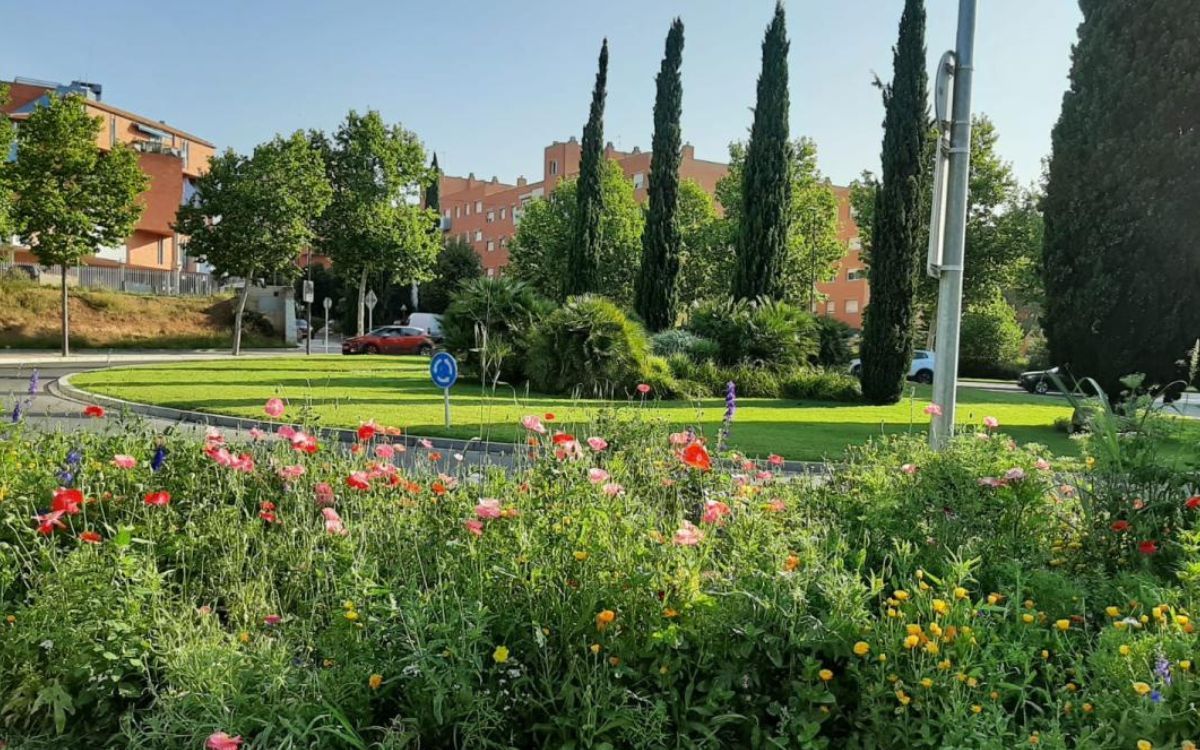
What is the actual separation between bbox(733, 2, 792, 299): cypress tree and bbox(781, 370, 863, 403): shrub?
19.3 ft

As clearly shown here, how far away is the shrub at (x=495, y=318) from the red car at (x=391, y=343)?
17.4 m

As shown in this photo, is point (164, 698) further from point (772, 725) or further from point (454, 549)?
point (772, 725)

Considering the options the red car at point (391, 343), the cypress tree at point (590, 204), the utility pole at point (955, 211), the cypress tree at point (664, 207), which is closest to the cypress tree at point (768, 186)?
the cypress tree at point (664, 207)

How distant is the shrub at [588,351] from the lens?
1812 cm

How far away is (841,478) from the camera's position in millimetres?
4285

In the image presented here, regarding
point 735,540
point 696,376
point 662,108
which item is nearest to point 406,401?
point 696,376

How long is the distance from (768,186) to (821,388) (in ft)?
29.6

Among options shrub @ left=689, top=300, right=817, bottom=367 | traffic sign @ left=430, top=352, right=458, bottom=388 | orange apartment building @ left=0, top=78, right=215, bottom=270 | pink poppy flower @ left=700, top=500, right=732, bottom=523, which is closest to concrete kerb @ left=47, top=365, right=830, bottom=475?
traffic sign @ left=430, top=352, right=458, bottom=388

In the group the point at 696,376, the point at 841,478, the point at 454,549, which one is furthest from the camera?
the point at 696,376

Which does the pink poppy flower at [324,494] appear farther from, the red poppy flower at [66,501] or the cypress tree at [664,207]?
the cypress tree at [664,207]

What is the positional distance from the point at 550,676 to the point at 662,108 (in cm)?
3020

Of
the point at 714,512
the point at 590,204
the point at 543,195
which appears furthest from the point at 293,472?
the point at 543,195

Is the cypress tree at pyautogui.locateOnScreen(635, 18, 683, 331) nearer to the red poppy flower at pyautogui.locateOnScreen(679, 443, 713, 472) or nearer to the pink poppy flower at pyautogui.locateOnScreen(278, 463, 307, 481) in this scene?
the pink poppy flower at pyautogui.locateOnScreen(278, 463, 307, 481)

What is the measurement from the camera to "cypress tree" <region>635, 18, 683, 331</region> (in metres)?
28.1
